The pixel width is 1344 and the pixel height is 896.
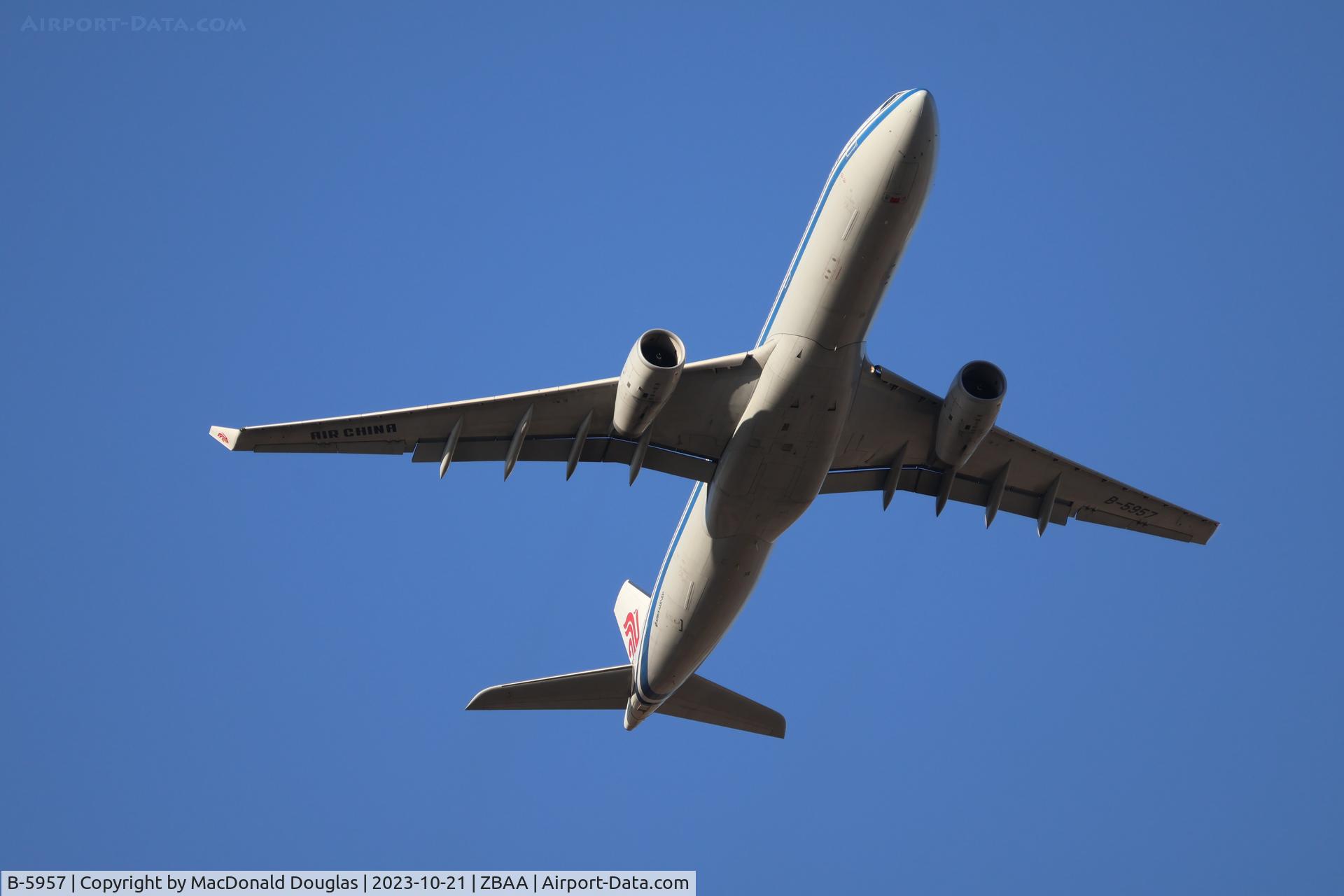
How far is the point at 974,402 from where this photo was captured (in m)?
25.8

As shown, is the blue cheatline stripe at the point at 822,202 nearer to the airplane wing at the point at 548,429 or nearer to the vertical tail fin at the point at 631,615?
the airplane wing at the point at 548,429

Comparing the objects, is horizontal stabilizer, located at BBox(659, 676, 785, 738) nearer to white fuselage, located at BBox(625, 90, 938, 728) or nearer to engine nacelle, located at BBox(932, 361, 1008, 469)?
white fuselage, located at BBox(625, 90, 938, 728)

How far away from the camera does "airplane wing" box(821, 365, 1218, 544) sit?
27.8 metres

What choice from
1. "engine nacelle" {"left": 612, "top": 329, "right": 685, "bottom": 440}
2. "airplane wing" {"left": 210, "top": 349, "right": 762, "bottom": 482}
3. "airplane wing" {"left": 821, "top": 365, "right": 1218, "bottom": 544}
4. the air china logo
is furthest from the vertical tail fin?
"engine nacelle" {"left": 612, "top": 329, "right": 685, "bottom": 440}

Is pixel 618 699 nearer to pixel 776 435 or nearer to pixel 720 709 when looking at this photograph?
pixel 720 709

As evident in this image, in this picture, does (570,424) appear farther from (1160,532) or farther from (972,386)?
(1160,532)

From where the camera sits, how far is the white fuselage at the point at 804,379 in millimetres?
22953

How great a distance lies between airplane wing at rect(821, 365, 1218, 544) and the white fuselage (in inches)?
106

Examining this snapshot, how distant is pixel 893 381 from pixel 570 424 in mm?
6682

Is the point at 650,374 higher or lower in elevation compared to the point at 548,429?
lower

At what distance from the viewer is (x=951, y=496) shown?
30.0 meters

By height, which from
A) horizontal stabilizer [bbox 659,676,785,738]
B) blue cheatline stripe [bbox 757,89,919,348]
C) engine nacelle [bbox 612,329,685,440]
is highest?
blue cheatline stripe [bbox 757,89,919,348]

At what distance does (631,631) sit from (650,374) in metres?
10.1

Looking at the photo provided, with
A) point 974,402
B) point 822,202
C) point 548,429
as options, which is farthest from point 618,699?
point 822,202
